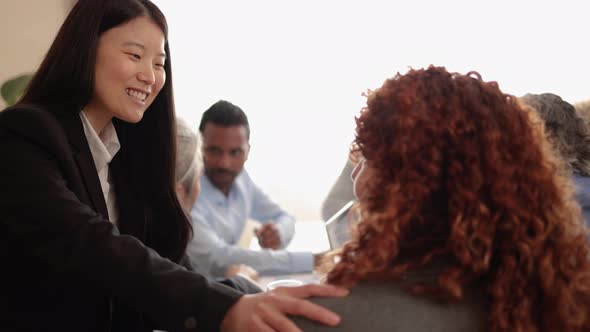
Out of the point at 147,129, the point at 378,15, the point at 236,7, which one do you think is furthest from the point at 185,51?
the point at 147,129

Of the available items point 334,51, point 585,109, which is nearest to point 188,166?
point 585,109

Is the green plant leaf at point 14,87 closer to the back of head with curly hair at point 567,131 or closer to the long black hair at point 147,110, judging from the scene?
the long black hair at point 147,110

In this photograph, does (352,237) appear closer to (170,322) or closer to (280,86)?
(170,322)

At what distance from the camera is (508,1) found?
12.1 ft

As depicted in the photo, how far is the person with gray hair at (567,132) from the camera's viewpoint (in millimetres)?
1940

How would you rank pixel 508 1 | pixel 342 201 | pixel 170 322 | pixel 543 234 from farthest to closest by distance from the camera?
pixel 508 1
pixel 342 201
pixel 170 322
pixel 543 234

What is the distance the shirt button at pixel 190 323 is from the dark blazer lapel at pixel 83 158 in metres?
0.35

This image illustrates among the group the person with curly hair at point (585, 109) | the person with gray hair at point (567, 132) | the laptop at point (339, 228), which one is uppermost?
the person with curly hair at point (585, 109)

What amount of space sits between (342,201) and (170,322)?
1.89m

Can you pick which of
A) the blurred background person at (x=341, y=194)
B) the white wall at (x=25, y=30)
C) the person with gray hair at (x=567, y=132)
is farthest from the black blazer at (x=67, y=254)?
the white wall at (x=25, y=30)

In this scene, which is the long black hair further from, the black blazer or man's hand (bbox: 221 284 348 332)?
man's hand (bbox: 221 284 348 332)

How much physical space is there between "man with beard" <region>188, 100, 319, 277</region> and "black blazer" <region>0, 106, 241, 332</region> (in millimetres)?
1196

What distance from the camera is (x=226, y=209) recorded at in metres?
2.84

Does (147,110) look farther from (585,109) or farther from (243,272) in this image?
(585,109)
